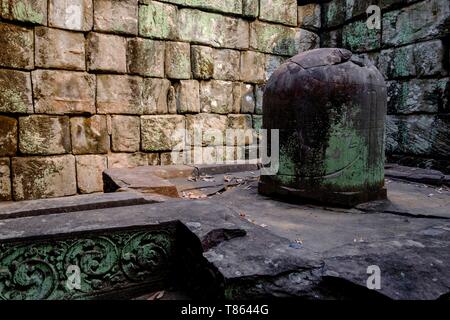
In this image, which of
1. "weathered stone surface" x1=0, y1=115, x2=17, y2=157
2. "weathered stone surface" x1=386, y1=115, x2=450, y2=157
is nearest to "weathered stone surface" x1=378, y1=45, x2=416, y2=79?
"weathered stone surface" x1=386, y1=115, x2=450, y2=157

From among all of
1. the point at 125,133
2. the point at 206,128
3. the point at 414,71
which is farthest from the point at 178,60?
the point at 414,71

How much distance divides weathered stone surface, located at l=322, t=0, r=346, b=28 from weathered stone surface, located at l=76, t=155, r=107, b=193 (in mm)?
4691

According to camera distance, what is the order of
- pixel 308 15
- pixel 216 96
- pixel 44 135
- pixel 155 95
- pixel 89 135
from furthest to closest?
A: pixel 308 15, pixel 216 96, pixel 155 95, pixel 89 135, pixel 44 135

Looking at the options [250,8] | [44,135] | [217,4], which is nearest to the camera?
[44,135]

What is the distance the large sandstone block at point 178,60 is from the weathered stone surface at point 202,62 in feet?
0.27

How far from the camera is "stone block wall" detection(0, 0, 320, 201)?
14.2ft

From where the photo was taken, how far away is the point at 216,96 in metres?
5.77

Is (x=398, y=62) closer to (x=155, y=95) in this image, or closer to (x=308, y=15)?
(x=308, y=15)

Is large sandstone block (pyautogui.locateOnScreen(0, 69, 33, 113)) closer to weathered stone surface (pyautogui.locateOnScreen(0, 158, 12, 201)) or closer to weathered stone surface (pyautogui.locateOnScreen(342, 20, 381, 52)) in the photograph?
weathered stone surface (pyautogui.locateOnScreen(0, 158, 12, 201))

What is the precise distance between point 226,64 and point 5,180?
3.55 metres

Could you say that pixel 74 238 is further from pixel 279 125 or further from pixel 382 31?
pixel 382 31

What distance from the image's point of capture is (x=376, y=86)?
9.74ft

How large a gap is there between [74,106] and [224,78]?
7.74 ft
